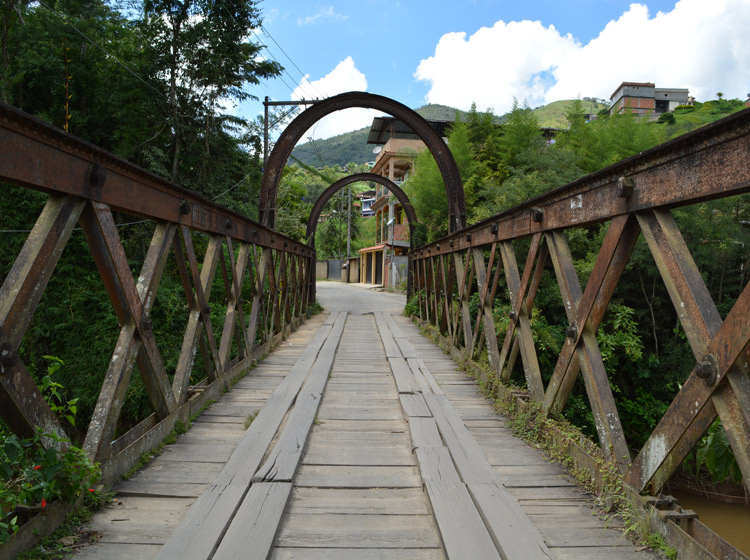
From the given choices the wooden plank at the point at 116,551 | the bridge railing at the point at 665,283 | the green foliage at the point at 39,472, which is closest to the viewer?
the bridge railing at the point at 665,283

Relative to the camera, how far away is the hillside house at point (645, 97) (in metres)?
55.6

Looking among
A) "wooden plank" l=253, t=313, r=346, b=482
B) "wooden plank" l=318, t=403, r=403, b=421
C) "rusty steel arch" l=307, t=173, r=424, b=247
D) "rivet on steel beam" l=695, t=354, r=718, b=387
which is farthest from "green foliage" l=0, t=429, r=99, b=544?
"rusty steel arch" l=307, t=173, r=424, b=247

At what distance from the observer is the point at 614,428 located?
2004 mm

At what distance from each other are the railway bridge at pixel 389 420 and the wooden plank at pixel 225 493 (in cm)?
1

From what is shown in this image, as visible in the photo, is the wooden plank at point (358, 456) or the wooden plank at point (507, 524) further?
the wooden plank at point (358, 456)

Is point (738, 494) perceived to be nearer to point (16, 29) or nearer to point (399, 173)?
point (16, 29)

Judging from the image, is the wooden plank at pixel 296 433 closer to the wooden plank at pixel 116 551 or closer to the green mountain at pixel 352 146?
the wooden plank at pixel 116 551

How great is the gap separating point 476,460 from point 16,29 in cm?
1200

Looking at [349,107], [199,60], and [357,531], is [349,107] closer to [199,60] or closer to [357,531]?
[199,60]

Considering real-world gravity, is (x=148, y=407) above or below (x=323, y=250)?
below

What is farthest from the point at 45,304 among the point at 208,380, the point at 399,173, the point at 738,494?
the point at 399,173

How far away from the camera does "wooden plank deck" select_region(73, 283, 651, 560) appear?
1699 millimetres

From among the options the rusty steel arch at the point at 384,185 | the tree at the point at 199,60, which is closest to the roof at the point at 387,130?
A: the rusty steel arch at the point at 384,185

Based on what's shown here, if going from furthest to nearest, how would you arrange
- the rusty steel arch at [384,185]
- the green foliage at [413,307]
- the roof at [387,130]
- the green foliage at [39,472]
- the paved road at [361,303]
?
1. the roof at [387,130]
2. the rusty steel arch at [384,185]
3. the paved road at [361,303]
4. the green foliage at [413,307]
5. the green foliage at [39,472]
